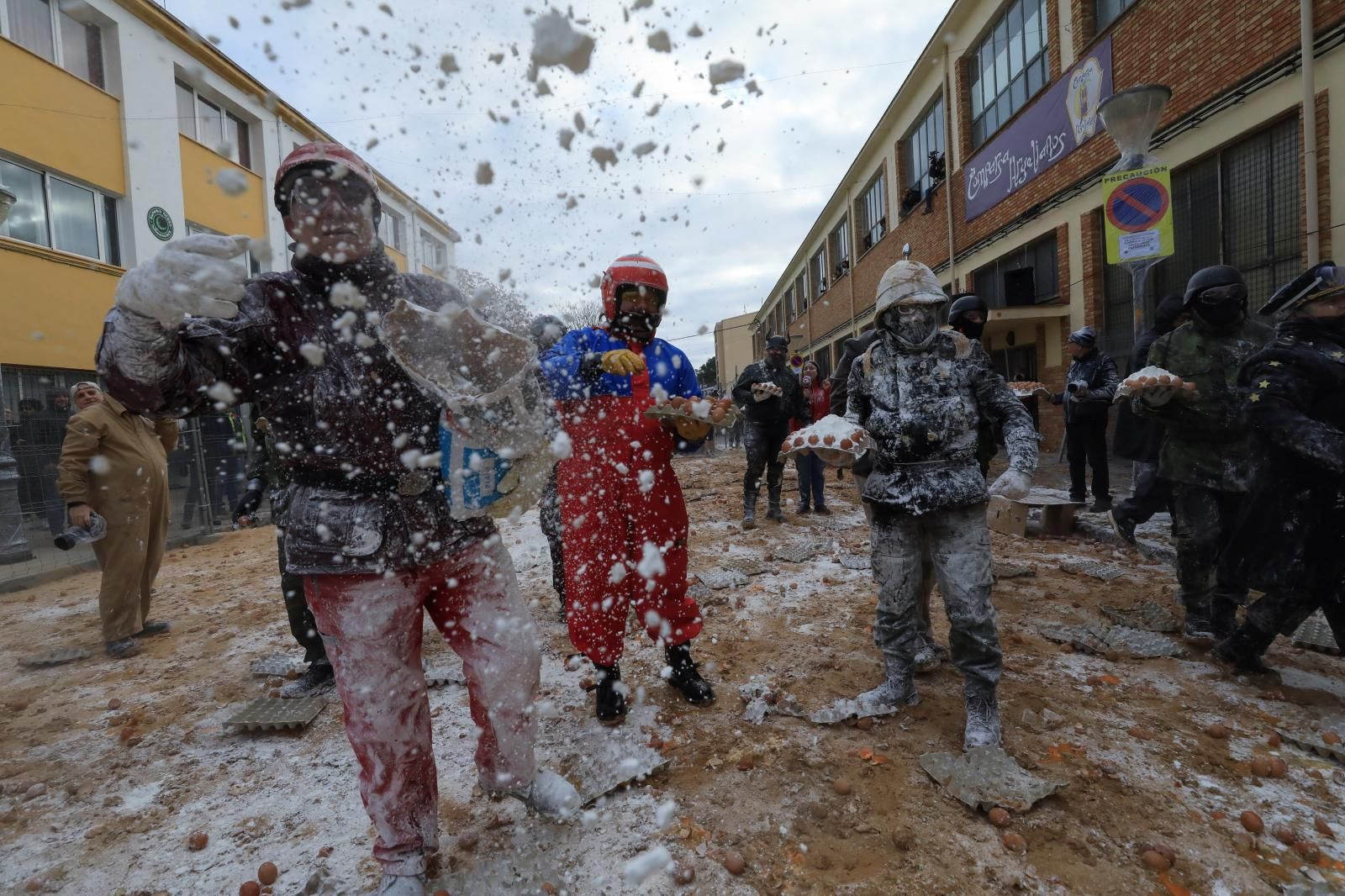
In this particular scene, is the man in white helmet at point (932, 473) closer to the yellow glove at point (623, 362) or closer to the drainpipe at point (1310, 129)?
the yellow glove at point (623, 362)

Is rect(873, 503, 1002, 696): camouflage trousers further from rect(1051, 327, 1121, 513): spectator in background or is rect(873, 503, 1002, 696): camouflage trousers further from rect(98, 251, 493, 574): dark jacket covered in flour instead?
rect(1051, 327, 1121, 513): spectator in background

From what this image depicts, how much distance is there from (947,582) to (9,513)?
32.2 ft

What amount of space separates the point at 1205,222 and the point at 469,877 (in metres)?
11.1

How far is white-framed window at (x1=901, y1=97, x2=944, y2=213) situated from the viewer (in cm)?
1588

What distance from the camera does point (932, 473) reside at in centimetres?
276

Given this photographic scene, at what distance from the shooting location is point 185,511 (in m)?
9.48

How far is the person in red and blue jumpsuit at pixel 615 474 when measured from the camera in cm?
291

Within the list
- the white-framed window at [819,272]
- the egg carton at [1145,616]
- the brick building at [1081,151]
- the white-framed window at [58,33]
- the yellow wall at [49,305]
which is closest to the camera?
the egg carton at [1145,616]

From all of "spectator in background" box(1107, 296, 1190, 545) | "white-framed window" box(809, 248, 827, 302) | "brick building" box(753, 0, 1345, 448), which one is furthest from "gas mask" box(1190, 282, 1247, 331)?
"white-framed window" box(809, 248, 827, 302)

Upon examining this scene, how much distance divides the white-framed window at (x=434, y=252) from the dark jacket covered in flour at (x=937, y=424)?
194 cm

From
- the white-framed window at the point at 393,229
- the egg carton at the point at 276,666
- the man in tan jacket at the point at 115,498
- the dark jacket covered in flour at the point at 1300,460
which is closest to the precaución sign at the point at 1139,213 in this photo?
the dark jacket covered in flour at the point at 1300,460

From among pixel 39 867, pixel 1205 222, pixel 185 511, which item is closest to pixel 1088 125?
pixel 1205 222

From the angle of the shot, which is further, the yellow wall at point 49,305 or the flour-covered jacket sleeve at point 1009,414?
the yellow wall at point 49,305

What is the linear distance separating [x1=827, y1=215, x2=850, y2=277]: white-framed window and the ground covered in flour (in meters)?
22.0
